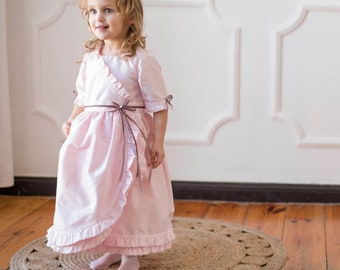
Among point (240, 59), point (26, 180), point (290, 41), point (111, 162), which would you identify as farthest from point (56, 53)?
point (111, 162)

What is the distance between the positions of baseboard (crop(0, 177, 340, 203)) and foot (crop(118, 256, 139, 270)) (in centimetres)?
90

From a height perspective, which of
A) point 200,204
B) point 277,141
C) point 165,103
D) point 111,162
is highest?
point 165,103

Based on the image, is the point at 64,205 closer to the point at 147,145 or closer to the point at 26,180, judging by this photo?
the point at 147,145

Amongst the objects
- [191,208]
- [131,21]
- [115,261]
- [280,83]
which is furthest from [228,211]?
[131,21]

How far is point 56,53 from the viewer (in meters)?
2.84

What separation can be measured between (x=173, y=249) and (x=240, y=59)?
908 mm

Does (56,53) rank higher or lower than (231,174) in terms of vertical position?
higher

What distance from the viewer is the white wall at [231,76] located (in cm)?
273

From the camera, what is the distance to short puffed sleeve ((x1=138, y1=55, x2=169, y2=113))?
189 cm

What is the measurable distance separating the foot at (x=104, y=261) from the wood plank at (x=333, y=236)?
60 centimetres

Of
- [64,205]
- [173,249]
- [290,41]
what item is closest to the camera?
[64,205]

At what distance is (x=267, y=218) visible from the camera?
2.55m

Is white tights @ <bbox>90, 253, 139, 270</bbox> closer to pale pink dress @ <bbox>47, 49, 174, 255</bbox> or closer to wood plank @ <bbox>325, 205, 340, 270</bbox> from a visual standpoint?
pale pink dress @ <bbox>47, 49, 174, 255</bbox>

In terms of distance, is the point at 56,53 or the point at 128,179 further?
the point at 56,53
